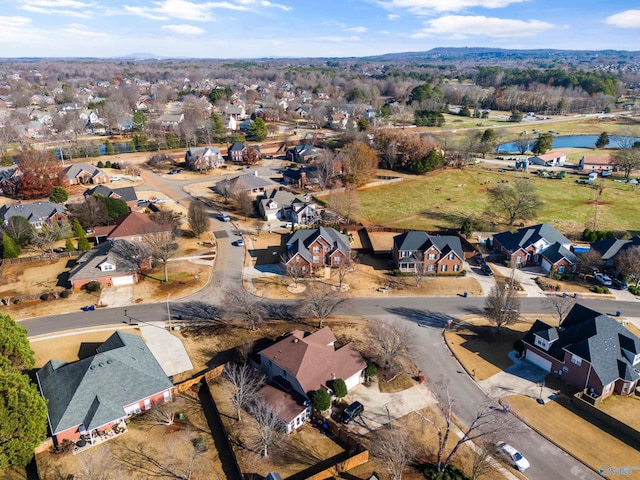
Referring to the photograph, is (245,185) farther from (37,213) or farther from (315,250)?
(37,213)

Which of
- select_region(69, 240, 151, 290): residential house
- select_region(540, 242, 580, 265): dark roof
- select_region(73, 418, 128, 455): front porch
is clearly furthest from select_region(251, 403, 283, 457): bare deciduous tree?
select_region(540, 242, 580, 265): dark roof

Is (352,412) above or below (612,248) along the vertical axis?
below

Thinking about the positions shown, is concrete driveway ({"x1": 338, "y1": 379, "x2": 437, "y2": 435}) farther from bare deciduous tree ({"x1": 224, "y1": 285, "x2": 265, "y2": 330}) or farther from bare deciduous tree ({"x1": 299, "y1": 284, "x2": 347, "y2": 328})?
bare deciduous tree ({"x1": 224, "y1": 285, "x2": 265, "y2": 330})

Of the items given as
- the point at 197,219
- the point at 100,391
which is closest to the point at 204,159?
the point at 197,219

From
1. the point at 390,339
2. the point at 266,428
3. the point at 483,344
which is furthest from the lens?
the point at 483,344

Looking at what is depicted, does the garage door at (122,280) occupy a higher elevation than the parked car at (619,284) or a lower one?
lower

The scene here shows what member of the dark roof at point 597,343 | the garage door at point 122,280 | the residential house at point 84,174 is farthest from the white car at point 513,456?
the residential house at point 84,174

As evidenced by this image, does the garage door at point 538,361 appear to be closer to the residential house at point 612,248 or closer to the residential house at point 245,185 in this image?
the residential house at point 612,248

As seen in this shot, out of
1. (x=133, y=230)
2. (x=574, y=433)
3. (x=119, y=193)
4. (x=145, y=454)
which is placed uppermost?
(x=119, y=193)
